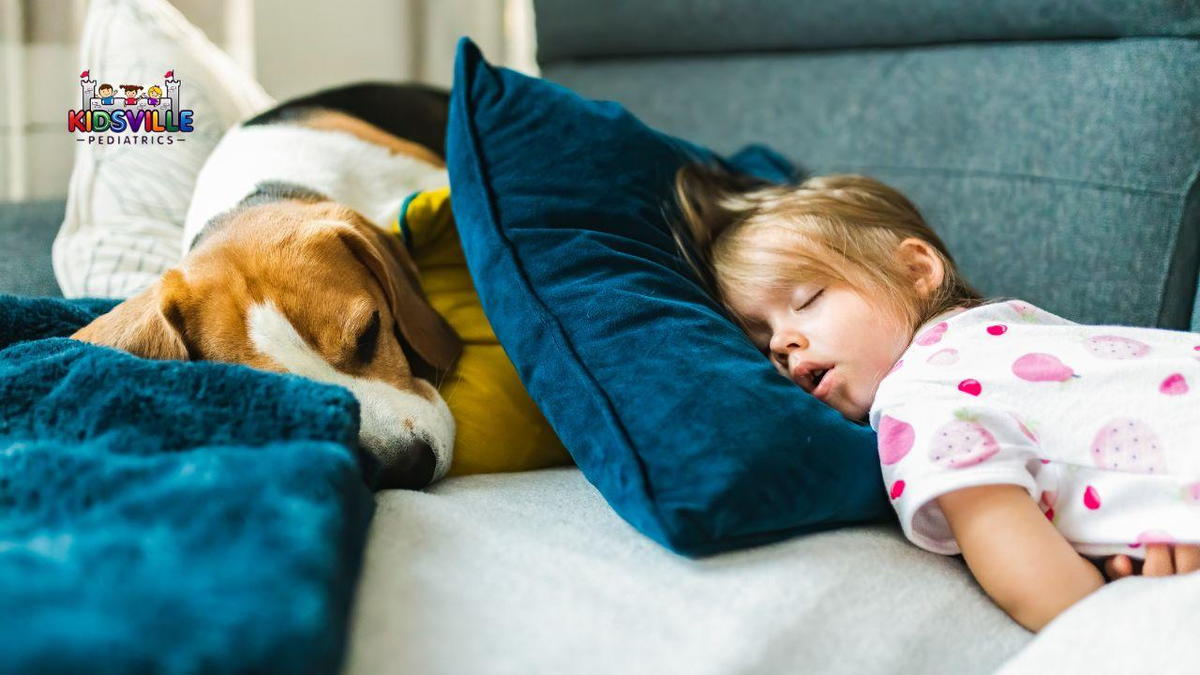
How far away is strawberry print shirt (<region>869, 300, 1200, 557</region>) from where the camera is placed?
1.05 metres

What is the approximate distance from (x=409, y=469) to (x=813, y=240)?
0.65 metres

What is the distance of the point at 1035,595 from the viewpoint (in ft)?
3.32

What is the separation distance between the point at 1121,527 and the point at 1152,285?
728mm

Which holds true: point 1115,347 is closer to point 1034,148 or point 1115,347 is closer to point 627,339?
point 627,339

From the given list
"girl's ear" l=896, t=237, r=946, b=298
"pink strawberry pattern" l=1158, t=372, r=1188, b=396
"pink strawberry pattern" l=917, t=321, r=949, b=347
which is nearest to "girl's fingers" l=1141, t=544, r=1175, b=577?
"pink strawberry pattern" l=1158, t=372, r=1188, b=396

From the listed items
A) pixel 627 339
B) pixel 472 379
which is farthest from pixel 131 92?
pixel 627 339

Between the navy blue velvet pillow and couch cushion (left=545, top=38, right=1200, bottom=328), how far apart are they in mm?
644

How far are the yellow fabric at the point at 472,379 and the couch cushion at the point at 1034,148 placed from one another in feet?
2.90

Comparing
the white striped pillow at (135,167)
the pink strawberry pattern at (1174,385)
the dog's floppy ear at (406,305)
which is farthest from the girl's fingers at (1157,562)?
the white striped pillow at (135,167)

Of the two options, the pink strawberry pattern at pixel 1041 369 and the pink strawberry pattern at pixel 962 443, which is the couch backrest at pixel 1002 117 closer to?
the pink strawberry pattern at pixel 1041 369

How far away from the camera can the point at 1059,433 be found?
43.5 inches

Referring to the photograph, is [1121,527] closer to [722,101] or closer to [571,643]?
[571,643]

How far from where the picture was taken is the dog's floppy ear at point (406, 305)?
4.79ft

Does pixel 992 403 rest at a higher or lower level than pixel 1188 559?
higher
